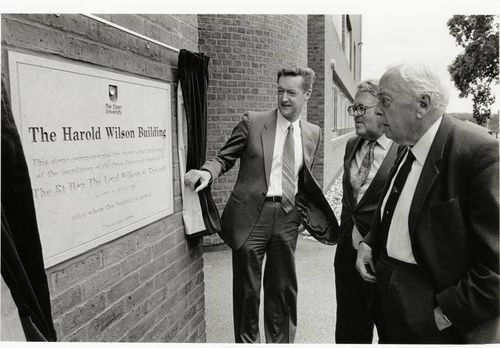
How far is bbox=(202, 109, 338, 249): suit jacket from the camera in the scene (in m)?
3.24

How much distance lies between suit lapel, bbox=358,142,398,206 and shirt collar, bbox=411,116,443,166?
82cm

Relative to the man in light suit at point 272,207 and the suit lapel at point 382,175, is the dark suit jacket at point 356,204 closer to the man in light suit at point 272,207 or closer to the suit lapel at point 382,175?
the suit lapel at point 382,175

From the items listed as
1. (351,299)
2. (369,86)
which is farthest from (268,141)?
(351,299)

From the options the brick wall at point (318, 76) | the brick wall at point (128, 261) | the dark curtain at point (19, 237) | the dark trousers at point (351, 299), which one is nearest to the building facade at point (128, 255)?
the brick wall at point (128, 261)

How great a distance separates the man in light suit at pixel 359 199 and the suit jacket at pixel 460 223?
0.92 metres

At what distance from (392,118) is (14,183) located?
1.58m

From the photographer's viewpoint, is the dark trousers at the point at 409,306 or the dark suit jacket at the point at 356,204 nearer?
the dark trousers at the point at 409,306

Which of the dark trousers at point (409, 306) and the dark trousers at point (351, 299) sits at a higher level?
the dark trousers at point (409, 306)

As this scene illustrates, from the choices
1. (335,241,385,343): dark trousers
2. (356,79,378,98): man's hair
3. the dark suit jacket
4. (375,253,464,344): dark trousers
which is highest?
(356,79,378,98): man's hair

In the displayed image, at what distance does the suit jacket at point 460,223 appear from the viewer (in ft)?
5.53

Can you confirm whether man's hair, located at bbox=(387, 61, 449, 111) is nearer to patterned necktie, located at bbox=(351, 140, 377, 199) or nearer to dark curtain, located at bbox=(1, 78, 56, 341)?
patterned necktie, located at bbox=(351, 140, 377, 199)

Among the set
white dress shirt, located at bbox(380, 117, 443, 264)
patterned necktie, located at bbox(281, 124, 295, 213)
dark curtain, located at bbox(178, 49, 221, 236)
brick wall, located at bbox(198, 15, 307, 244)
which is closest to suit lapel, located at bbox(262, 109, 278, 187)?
patterned necktie, located at bbox(281, 124, 295, 213)

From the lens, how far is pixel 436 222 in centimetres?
182

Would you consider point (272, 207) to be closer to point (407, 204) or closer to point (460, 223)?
point (407, 204)
